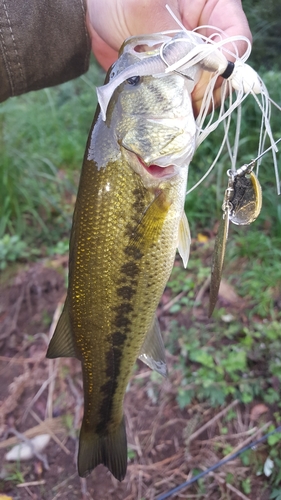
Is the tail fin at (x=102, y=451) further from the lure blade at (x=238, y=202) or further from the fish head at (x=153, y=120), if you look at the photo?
the fish head at (x=153, y=120)

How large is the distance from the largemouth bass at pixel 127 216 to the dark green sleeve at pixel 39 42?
87 centimetres

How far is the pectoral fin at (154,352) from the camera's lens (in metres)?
1.65

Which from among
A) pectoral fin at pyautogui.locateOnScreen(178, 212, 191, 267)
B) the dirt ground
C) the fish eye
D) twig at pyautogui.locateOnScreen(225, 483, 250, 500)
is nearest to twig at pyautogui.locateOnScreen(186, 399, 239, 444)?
the dirt ground

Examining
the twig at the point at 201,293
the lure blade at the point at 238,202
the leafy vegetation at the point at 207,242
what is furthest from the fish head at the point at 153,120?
the twig at the point at 201,293

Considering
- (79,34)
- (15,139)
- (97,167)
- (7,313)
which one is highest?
(79,34)

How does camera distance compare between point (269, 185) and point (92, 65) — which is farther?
point (92, 65)

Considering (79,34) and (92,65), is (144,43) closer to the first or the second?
(79,34)

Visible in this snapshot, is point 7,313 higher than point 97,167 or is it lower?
lower

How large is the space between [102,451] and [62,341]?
20.7 inches

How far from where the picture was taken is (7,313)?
3.14 metres

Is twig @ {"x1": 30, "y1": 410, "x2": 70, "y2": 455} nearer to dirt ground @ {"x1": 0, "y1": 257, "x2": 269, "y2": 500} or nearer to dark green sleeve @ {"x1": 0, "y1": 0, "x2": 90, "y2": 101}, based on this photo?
dirt ground @ {"x1": 0, "y1": 257, "x2": 269, "y2": 500}

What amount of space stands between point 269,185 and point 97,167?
2359 millimetres

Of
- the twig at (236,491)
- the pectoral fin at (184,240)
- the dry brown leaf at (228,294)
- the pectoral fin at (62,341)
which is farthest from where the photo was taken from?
the dry brown leaf at (228,294)

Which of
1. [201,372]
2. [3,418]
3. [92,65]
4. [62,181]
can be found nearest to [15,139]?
[62,181]
